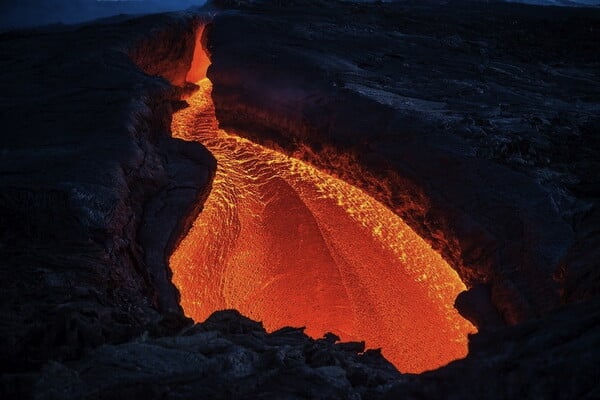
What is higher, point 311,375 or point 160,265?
point 311,375

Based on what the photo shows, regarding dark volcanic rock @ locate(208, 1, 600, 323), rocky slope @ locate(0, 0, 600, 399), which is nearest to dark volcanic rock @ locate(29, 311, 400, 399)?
rocky slope @ locate(0, 0, 600, 399)

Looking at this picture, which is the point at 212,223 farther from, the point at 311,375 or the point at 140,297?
the point at 311,375

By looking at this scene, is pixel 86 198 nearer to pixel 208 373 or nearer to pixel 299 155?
pixel 208 373

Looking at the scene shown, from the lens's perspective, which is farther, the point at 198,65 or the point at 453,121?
the point at 198,65

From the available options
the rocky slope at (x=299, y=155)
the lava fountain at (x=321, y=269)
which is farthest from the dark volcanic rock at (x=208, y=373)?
the lava fountain at (x=321, y=269)

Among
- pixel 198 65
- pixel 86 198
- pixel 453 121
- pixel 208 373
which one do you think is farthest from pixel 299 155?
pixel 208 373

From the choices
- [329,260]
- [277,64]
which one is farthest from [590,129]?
[277,64]

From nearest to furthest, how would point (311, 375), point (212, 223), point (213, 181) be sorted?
point (311, 375)
point (212, 223)
point (213, 181)
